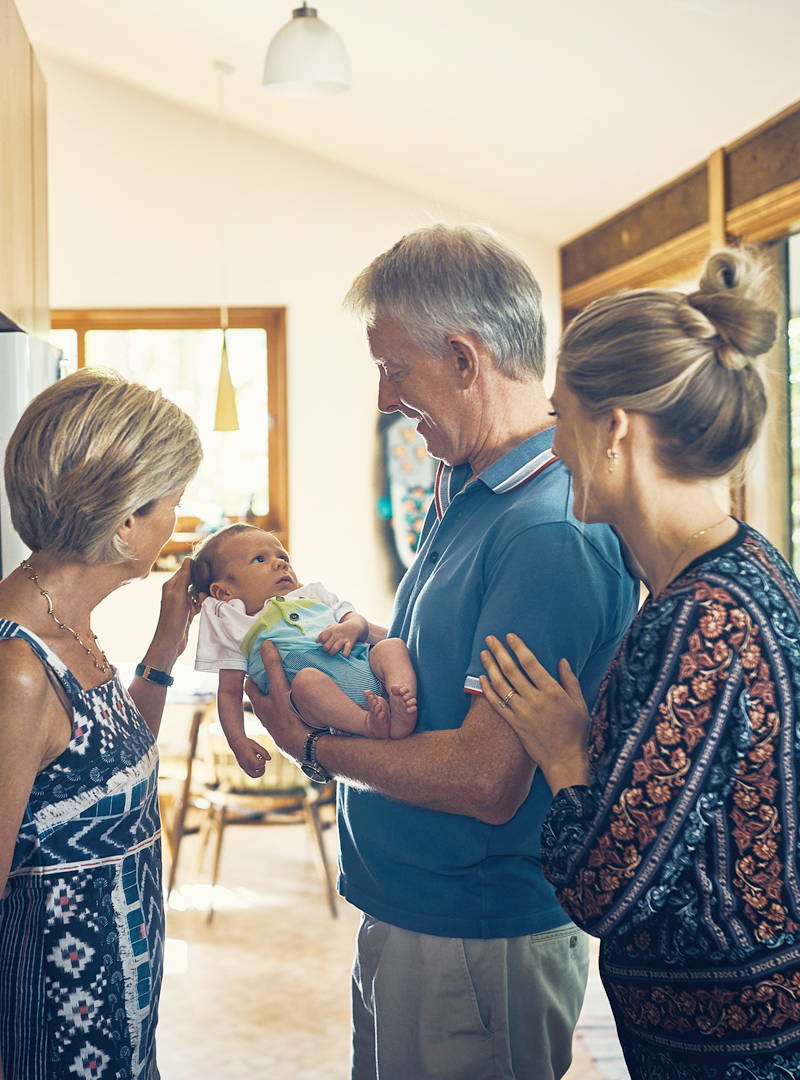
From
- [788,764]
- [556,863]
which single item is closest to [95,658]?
[556,863]

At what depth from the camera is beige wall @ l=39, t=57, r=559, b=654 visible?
19.0 feet

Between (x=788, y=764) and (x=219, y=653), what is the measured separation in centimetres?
110

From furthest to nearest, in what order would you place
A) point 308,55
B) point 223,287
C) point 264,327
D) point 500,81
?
point 264,327
point 223,287
point 500,81
point 308,55

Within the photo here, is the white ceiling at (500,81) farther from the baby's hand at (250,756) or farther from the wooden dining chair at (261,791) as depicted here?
the wooden dining chair at (261,791)

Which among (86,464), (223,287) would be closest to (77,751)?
(86,464)

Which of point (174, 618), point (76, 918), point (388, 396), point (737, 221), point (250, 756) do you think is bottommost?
point (76, 918)

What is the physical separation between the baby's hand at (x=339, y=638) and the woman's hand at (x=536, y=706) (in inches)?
18.3

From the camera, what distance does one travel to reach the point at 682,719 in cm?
120

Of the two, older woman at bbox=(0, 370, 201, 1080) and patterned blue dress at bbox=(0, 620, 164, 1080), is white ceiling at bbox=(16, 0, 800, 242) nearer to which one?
older woman at bbox=(0, 370, 201, 1080)

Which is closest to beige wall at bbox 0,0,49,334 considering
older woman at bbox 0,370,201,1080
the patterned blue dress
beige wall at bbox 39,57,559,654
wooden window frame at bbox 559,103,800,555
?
older woman at bbox 0,370,201,1080

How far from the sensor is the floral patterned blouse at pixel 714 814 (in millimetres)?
1200

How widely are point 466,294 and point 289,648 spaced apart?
660mm

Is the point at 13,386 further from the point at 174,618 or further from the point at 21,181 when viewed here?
the point at 174,618

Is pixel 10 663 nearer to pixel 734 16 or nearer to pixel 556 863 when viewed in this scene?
pixel 556 863
